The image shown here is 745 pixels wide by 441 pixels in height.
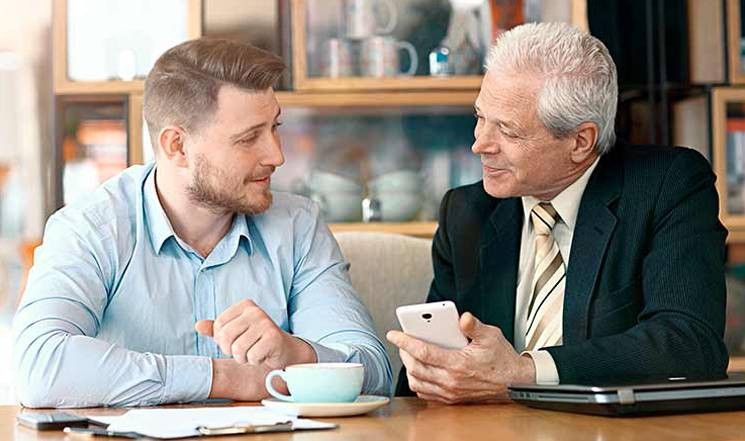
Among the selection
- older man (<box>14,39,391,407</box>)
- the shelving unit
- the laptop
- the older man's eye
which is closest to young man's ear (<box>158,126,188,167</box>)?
older man (<box>14,39,391,407</box>)

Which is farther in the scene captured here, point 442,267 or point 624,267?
point 442,267

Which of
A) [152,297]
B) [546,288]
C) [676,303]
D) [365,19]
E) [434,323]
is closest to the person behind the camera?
[434,323]

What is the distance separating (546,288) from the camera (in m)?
2.22

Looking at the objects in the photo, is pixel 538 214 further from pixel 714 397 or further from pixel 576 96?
pixel 714 397

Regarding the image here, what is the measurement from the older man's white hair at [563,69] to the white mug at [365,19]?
1451mm

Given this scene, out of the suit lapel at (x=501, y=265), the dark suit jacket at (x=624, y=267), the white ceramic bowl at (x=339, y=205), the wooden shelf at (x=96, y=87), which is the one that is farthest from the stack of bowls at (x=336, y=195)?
the suit lapel at (x=501, y=265)

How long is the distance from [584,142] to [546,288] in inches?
11.1

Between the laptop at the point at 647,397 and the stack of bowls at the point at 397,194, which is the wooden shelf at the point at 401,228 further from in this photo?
the laptop at the point at 647,397

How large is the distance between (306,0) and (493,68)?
56.4 inches

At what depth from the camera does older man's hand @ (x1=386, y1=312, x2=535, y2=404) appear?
1.74 metres

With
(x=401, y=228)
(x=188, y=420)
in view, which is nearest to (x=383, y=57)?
(x=401, y=228)

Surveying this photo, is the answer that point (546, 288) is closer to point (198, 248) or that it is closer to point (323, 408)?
point (198, 248)

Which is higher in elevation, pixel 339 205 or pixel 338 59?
pixel 338 59

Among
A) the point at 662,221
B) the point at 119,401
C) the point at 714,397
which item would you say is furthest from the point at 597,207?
the point at 119,401
